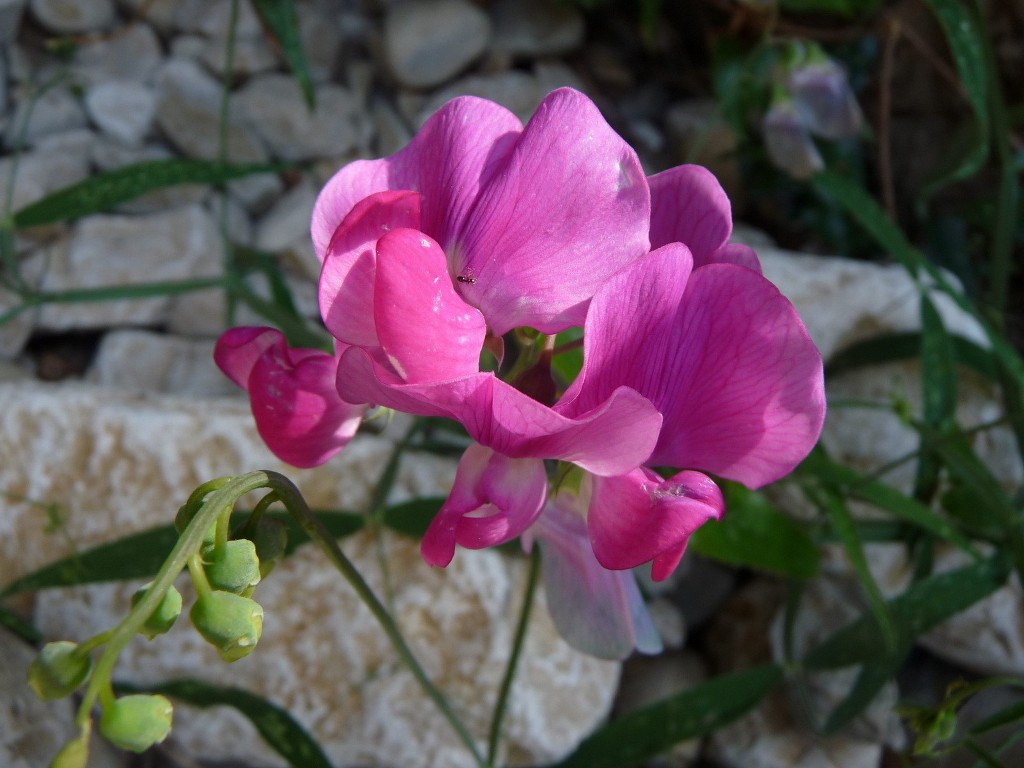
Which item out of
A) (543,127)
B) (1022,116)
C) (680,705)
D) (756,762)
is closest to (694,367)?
(543,127)

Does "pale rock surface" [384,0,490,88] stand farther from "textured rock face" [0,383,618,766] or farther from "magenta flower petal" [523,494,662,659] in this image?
"magenta flower petal" [523,494,662,659]

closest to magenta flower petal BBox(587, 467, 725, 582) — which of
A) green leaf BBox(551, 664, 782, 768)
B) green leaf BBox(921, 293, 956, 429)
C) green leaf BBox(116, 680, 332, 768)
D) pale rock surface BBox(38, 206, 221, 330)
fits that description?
green leaf BBox(116, 680, 332, 768)

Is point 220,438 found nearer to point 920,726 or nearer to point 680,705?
point 680,705

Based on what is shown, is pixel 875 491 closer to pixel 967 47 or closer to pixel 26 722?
pixel 967 47

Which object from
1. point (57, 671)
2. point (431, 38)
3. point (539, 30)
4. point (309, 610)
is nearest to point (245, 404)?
point (309, 610)

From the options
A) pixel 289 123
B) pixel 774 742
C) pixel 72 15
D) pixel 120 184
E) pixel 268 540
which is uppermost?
pixel 268 540

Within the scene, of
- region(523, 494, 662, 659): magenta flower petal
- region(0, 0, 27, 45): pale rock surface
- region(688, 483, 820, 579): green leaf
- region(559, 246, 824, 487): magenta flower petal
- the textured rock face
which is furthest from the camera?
region(0, 0, 27, 45): pale rock surface

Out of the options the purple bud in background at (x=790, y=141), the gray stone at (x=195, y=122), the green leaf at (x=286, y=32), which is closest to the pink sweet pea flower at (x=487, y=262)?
the green leaf at (x=286, y=32)

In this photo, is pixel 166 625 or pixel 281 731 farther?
pixel 281 731
